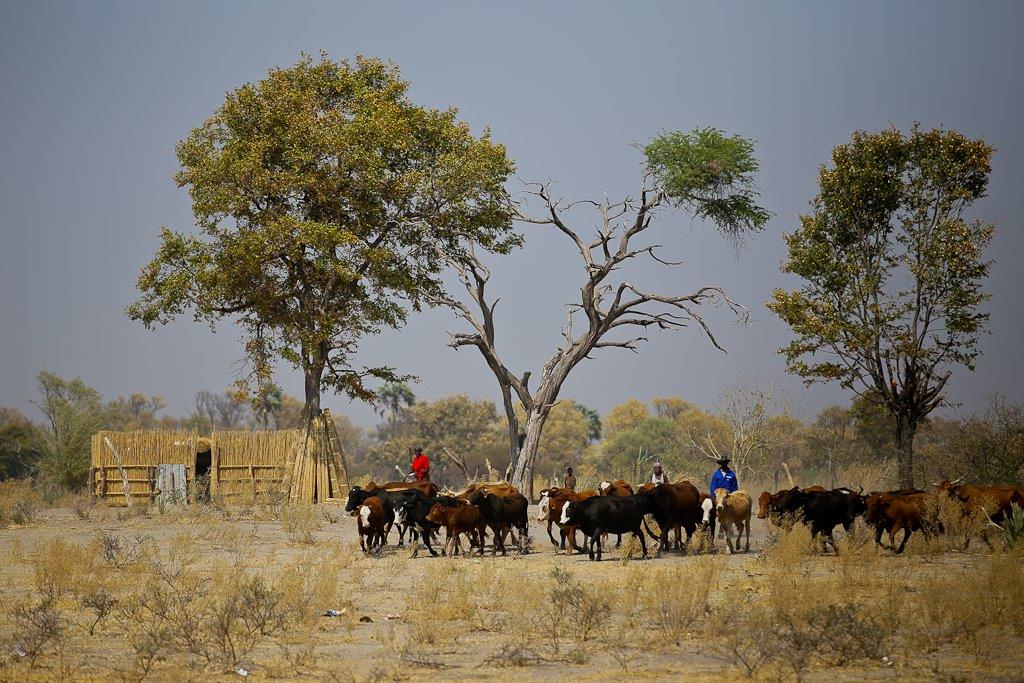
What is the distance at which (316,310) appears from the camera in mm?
35562

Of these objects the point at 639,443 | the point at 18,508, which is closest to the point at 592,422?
the point at 639,443

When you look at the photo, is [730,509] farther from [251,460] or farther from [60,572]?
[251,460]

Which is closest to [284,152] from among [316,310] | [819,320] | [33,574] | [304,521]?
[316,310]

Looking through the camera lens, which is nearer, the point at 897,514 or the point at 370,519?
the point at 897,514

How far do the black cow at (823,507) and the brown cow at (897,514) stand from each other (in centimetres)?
55

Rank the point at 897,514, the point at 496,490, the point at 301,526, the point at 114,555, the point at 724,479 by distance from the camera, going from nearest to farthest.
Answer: the point at 897,514 → the point at 114,555 → the point at 724,479 → the point at 496,490 → the point at 301,526

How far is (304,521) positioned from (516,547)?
500 cm

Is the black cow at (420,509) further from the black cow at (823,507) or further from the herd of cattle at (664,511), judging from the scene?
the black cow at (823,507)

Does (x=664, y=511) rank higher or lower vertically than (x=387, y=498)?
lower

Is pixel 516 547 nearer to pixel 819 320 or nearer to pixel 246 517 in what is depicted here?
pixel 246 517

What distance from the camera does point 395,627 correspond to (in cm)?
1369

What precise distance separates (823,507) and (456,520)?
21.5ft

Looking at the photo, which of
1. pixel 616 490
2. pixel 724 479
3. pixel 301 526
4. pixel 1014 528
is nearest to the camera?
A: pixel 1014 528

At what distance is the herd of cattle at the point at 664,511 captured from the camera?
19.8 meters
